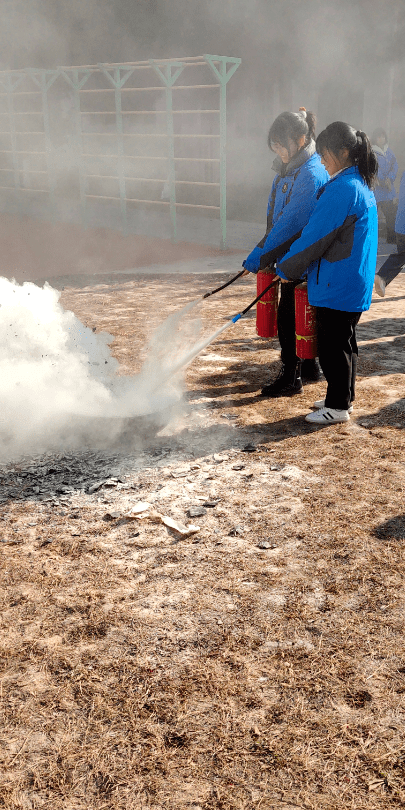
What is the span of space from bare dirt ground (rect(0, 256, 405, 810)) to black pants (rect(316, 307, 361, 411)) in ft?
0.78

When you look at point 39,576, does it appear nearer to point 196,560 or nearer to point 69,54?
point 196,560

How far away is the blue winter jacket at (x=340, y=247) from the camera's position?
12.5 feet

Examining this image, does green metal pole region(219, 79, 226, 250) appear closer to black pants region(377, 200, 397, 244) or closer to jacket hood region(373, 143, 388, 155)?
jacket hood region(373, 143, 388, 155)

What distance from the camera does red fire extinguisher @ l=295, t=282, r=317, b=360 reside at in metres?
4.33

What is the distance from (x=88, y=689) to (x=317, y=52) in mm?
14475

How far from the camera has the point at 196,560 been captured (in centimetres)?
300

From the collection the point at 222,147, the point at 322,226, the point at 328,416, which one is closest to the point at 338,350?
the point at 328,416

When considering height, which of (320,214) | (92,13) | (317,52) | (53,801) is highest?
(92,13)

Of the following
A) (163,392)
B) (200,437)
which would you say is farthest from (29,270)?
(200,437)

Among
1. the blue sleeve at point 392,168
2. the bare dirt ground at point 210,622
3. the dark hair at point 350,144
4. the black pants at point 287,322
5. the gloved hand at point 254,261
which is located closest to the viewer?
the bare dirt ground at point 210,622

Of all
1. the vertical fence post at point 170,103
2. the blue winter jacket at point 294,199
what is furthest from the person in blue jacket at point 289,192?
the vertical fence post at point 170,103

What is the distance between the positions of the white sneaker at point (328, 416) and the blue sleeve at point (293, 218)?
1.09m

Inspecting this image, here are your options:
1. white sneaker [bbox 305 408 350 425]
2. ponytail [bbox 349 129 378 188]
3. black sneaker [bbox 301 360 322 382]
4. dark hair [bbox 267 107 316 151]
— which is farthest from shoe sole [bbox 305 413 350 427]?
dark hair [bbox 267 107 316 151]

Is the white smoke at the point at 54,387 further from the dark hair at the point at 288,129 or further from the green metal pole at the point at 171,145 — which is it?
the green metal pole at the point at 171,145
